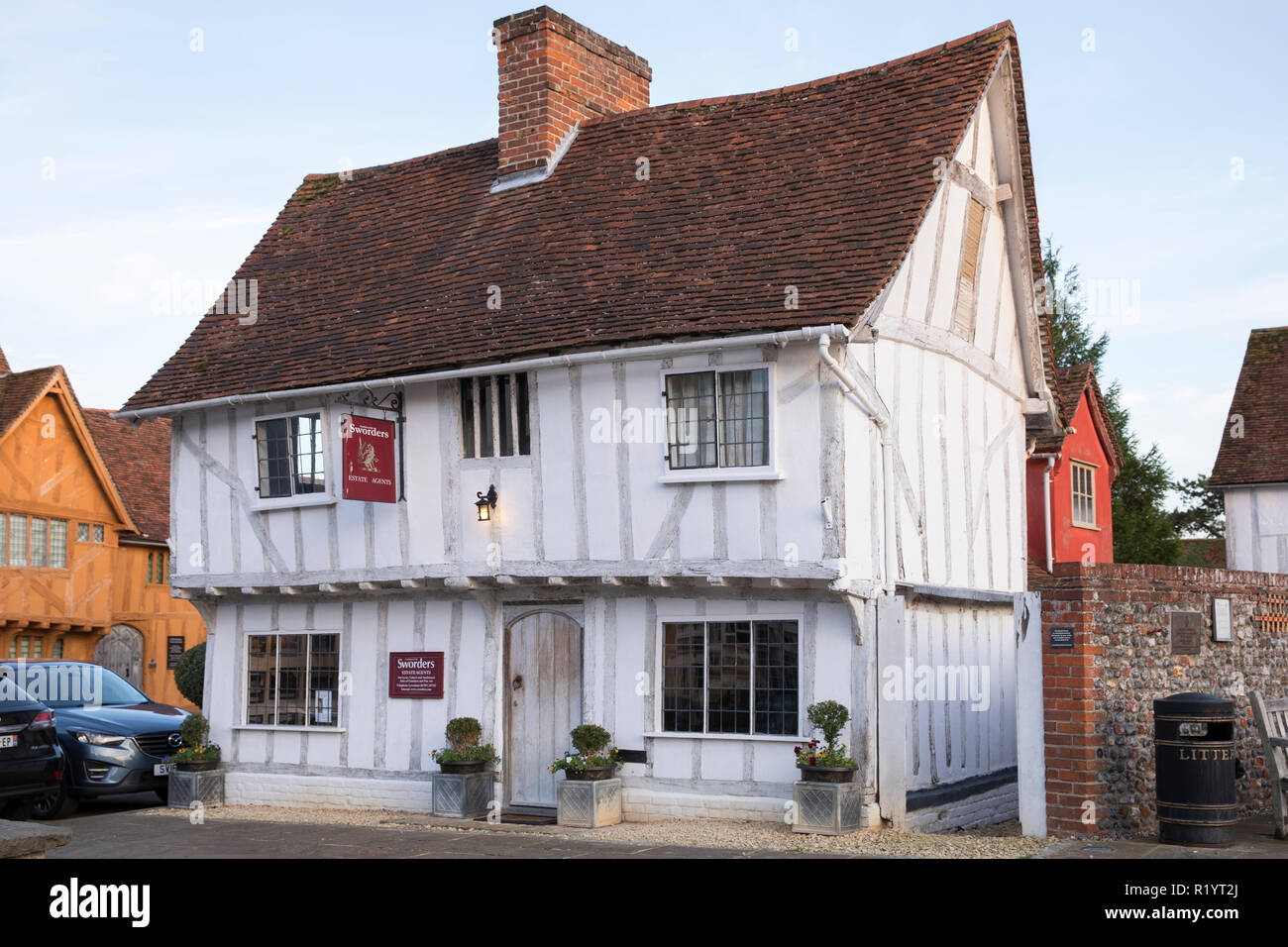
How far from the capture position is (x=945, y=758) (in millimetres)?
13664

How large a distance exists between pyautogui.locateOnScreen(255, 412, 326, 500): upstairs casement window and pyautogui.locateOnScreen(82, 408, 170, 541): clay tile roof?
17.6 meters

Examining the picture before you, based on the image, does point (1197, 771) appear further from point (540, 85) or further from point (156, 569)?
point (156, 569)

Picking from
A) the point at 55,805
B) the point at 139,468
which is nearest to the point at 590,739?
the point at 55,805

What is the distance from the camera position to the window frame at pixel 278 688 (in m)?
15.3

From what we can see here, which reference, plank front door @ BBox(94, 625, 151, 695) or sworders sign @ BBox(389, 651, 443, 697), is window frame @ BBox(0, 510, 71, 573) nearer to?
plank front door @ BBox(94, 625, 151, 695)

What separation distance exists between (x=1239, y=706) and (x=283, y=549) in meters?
9.98

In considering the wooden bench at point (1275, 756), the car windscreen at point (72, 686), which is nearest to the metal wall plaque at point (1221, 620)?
the wooden bench at point (1275, 756)

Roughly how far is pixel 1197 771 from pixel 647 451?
18.4ft

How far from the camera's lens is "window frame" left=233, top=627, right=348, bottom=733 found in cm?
A: 1532

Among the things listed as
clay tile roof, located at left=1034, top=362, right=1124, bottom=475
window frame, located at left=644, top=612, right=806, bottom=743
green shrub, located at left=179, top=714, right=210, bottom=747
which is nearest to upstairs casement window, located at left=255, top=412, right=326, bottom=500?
green shrub, located at left=179, top=714, right=210, bottom=747

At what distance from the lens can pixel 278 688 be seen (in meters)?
15.8
